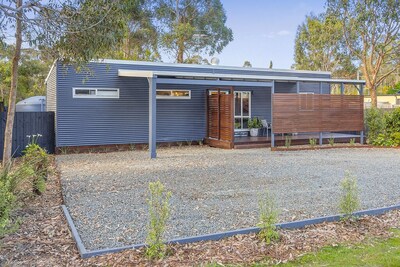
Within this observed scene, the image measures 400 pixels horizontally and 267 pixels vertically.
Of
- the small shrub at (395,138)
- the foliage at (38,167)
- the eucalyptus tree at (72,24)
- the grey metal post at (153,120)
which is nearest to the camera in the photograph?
the foliage at (38,167)

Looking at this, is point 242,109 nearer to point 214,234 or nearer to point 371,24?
point 214,234

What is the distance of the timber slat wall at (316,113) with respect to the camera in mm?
13203

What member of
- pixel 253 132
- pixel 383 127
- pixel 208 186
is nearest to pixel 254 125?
pixel 253 132

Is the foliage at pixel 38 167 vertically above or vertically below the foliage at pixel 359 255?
above

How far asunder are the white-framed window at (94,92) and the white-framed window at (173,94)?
65.5 inches

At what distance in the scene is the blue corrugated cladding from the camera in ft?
40.4

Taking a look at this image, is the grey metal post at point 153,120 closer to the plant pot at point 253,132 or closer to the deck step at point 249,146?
the deck step at point 249,146

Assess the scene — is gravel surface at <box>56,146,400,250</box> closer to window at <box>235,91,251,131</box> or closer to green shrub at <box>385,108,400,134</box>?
green shrub at <box>385,108,400,134</box>

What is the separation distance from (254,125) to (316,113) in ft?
9.37

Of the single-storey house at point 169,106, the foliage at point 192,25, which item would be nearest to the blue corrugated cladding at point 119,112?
the single-storey house at point 169,106

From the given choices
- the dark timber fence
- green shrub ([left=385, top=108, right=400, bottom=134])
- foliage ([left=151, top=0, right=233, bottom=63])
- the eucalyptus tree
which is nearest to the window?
green shrub ([left=385, top=108, right=400, bottom=134])

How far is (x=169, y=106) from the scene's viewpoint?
1405cm

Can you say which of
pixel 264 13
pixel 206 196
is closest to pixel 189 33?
pixel 264 13

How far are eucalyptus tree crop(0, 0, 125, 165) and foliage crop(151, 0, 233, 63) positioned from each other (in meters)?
20.3
